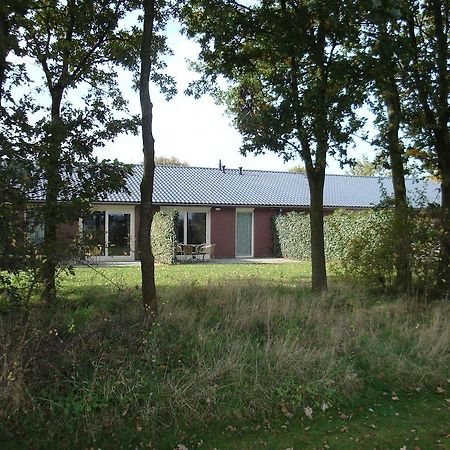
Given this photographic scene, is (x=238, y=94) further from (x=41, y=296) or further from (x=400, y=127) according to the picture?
(x=41, y=296)

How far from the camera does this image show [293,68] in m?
8.94

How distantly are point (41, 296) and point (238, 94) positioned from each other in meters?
6.99

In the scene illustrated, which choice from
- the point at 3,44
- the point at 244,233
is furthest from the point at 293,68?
the point at 244,233

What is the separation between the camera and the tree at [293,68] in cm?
809

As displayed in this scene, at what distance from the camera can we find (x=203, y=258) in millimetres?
22422

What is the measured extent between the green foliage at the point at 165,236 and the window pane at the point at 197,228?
9.89ft

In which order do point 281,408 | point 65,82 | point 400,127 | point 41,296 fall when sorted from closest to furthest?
1. point 281,408
2. point 41,296
3. point 65,82
4. point 400,127

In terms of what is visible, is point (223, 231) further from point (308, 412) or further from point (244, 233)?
point (308, 412)

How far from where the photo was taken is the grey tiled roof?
78.7 ft

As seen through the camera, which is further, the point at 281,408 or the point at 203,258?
the point at 203,258

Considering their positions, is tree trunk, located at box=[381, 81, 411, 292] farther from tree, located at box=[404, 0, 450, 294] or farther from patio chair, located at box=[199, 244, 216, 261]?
patio chair, located at box=[199, 244, 216, 261]

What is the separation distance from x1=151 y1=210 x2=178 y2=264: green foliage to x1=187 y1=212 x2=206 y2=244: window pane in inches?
119

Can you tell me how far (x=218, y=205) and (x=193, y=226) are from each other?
1.62m

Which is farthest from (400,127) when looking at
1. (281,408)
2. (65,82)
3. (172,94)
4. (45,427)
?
(45,427)
